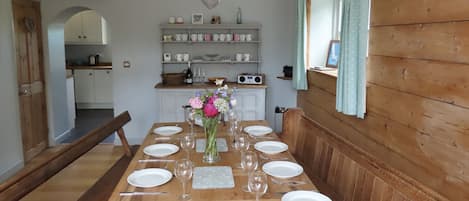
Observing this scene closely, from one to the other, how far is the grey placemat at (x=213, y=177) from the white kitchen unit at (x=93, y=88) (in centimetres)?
600

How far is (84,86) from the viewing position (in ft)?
25.6

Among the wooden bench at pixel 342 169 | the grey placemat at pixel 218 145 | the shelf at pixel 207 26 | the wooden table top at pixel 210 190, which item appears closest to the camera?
the wooden bench at pixel 342 169

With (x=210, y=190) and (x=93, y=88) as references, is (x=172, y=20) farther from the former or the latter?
(x=210, y=190)

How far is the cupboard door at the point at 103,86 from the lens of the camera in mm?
7746

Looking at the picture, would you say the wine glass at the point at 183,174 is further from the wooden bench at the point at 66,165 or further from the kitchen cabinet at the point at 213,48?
the kitchen cabinet at the point at 213,48

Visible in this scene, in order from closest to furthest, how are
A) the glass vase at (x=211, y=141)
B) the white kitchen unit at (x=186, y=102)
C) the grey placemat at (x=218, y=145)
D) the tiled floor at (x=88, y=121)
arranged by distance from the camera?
the glass vase at (x=211, y=141)
the grey placemat at (x=218, y=145)
the white kitchen unit at (x=186, y=102)
the tiled floor at (x=88, y=121)

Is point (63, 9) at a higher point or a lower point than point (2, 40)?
higher

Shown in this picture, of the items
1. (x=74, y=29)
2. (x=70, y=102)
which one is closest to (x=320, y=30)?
(x=70, y=102)

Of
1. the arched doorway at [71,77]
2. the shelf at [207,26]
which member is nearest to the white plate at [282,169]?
the shelf at [207,26]

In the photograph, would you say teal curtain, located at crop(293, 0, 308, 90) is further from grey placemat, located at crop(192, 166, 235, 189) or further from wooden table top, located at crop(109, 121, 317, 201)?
grey placemat, located at crop(192, 166, 235, 189)

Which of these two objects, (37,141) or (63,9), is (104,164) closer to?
(37,141)

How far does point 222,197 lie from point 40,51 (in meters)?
4.35

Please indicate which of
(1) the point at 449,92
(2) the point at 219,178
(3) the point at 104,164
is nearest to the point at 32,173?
(2) the point at 219,178

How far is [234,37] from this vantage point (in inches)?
212
